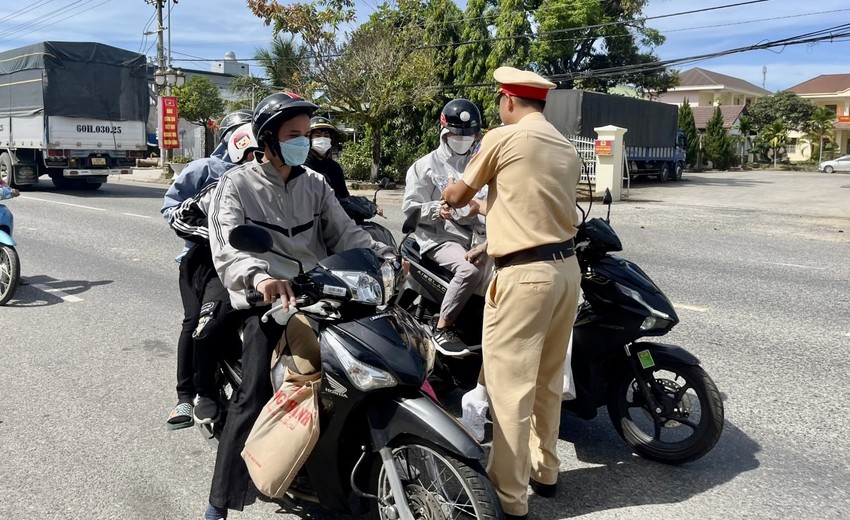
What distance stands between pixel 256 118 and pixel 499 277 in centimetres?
128

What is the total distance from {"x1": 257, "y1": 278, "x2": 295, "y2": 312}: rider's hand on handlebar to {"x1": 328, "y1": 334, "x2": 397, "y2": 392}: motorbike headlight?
29 centimetres

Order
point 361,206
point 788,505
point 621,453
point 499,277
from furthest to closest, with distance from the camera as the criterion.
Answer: point 361,206 → point 621,453 → point 788,505 → point 499,277

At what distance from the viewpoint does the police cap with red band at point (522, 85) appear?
321 centimetres

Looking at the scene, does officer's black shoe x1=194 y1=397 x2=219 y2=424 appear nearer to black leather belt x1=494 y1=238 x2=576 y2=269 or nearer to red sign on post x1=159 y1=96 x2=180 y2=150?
black leather belt x1=494 y1=238 x2=576 y2=269

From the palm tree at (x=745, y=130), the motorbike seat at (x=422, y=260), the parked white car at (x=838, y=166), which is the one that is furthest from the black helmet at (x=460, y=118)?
the palm tree at (x=745, y=130)

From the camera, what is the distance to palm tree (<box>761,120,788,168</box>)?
59.4m

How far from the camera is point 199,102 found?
153 ft

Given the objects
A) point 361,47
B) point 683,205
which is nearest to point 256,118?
point 683,205

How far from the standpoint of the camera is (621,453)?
4016 millimetres

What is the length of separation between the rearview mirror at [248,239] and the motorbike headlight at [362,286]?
29 cm

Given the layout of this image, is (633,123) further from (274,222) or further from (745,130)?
(745,130)

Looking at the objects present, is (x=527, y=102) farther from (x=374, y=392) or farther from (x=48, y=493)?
(x=48, y=493)

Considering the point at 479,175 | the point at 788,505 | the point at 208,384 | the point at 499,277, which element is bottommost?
the point at 788,505

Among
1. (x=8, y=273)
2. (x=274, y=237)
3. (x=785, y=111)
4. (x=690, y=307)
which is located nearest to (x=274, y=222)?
(x=274, y=237)
